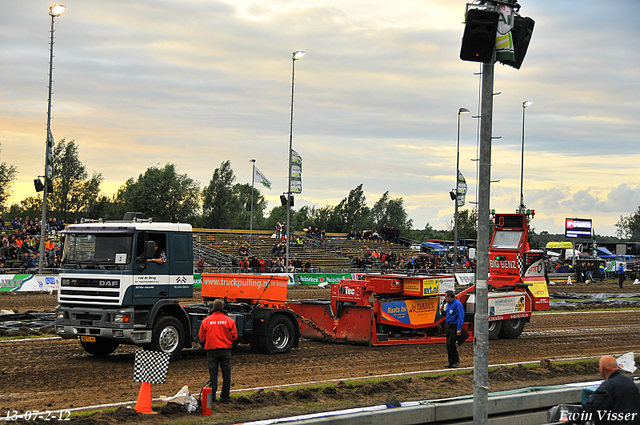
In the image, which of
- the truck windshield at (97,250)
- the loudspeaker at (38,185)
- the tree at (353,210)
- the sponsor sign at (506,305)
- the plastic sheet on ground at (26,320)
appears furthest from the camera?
the tree at (353,210)

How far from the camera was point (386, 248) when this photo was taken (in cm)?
5781

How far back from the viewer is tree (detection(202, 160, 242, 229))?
8969 centimetres

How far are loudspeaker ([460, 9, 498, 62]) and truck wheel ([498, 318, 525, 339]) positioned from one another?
13.9 m

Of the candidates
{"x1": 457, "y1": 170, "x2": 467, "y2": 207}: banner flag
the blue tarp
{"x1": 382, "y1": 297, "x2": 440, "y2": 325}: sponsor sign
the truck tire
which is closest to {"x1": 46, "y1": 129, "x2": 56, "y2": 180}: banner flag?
the truck tire

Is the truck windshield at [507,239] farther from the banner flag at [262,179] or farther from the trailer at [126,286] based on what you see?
the banner flag at [262,179]

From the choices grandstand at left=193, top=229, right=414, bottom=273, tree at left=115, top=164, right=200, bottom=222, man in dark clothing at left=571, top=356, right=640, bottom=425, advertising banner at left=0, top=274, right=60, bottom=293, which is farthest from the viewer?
tree at left=115, top=164, right=200, bottom=222

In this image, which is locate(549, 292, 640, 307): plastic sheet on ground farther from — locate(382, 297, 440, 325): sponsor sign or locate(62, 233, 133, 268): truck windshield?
locate(62, 233, 133, 268): truck windshield

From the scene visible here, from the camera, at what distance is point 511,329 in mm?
19828

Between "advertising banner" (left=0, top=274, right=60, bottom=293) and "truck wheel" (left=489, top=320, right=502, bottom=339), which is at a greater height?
"advertising banner" (left=0, top=274, right=60, bottom=293)

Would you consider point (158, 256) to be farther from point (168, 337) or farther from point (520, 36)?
point (520, 36)

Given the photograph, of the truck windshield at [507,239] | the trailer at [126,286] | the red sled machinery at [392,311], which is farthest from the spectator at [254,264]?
the trailer at [126,286]

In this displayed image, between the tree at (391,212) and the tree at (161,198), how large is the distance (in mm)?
41914

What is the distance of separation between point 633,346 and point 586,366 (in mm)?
5222

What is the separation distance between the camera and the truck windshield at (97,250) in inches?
517
